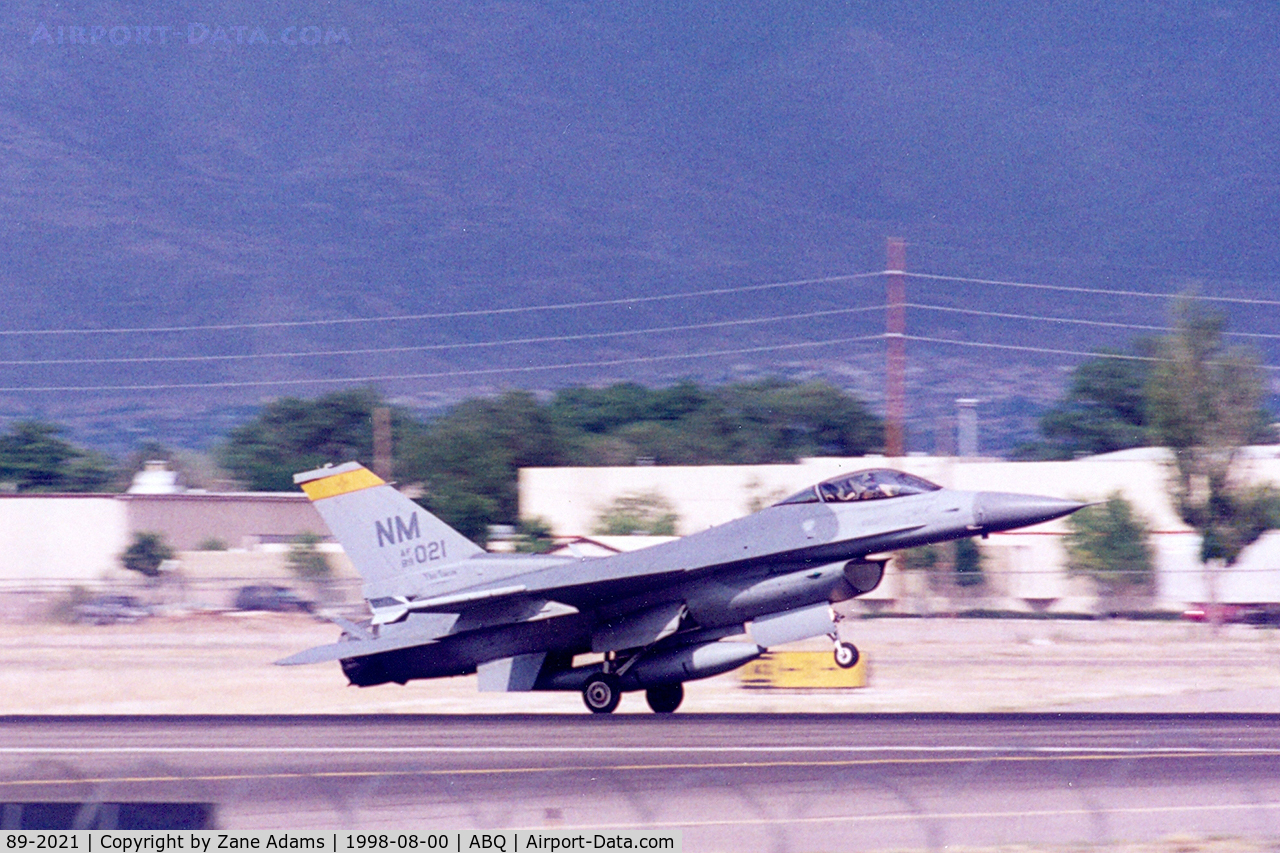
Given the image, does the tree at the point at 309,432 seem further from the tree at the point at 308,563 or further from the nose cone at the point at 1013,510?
the nose cone at the point at 1013,510

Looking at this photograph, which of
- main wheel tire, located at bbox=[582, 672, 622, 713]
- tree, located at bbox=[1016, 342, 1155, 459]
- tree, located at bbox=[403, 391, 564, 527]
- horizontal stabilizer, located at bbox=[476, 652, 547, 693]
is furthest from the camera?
tree, located at bbox=[1016, 342, 1155, 459]

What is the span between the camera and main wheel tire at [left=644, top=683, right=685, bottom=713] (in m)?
19.3

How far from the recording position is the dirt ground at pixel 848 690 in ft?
68.4

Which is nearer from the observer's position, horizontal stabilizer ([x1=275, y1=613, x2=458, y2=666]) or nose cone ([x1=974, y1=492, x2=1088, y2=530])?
nose cone ([x1=974, y1=492, x2=1088, y2=530])

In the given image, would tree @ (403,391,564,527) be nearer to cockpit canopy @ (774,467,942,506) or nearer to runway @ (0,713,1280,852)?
cockpit canopy @ (774,467,942,506)

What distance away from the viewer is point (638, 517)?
53.7 meters

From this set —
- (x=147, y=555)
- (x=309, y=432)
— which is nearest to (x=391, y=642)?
(x=147, y=555)

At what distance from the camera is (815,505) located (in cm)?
1878

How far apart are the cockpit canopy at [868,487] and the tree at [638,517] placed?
32329 millimetres

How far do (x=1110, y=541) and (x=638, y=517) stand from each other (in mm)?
18551

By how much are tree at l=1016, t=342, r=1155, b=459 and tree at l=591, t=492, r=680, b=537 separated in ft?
126

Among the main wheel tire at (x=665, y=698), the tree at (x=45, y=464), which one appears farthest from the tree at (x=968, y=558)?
the tree at (x=45, y=464)

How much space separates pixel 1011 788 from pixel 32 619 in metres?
35.5

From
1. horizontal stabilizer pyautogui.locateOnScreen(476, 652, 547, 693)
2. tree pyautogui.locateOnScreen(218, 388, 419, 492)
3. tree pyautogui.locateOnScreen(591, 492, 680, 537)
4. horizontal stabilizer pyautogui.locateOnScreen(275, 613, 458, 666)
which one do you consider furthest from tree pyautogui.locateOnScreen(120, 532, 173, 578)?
horizontal stabilizer pyautogui.locateOnScreen(476, 652, 547, 693)
